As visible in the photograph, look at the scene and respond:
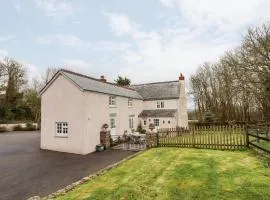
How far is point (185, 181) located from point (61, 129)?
15292mm

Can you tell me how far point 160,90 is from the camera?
1401 inches

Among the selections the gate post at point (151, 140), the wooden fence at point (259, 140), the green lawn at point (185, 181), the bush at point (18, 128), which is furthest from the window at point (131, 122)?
the bush at point (18, 128)

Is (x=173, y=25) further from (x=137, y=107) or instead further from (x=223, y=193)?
(x=137, y=107)

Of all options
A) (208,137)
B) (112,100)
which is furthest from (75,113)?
(208,137)

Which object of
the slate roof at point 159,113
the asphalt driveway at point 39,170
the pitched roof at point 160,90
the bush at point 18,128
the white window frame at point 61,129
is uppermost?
the pitched roof at point 160,90

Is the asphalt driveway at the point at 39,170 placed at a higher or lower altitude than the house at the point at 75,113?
lower

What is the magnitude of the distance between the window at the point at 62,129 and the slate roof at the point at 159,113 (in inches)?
563

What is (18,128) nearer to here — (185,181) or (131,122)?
(131,122)

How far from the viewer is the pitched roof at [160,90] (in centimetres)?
3353

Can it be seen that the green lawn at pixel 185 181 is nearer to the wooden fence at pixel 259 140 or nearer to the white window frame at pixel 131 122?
the wooden fence at pixel 259 140

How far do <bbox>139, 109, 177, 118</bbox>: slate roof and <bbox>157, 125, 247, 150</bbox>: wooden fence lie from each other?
12.9m

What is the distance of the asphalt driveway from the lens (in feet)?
31.9

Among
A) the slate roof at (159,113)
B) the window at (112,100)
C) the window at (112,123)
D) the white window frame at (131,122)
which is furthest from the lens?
the slate roof at (159,113)

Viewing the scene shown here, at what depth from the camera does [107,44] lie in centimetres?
2344
